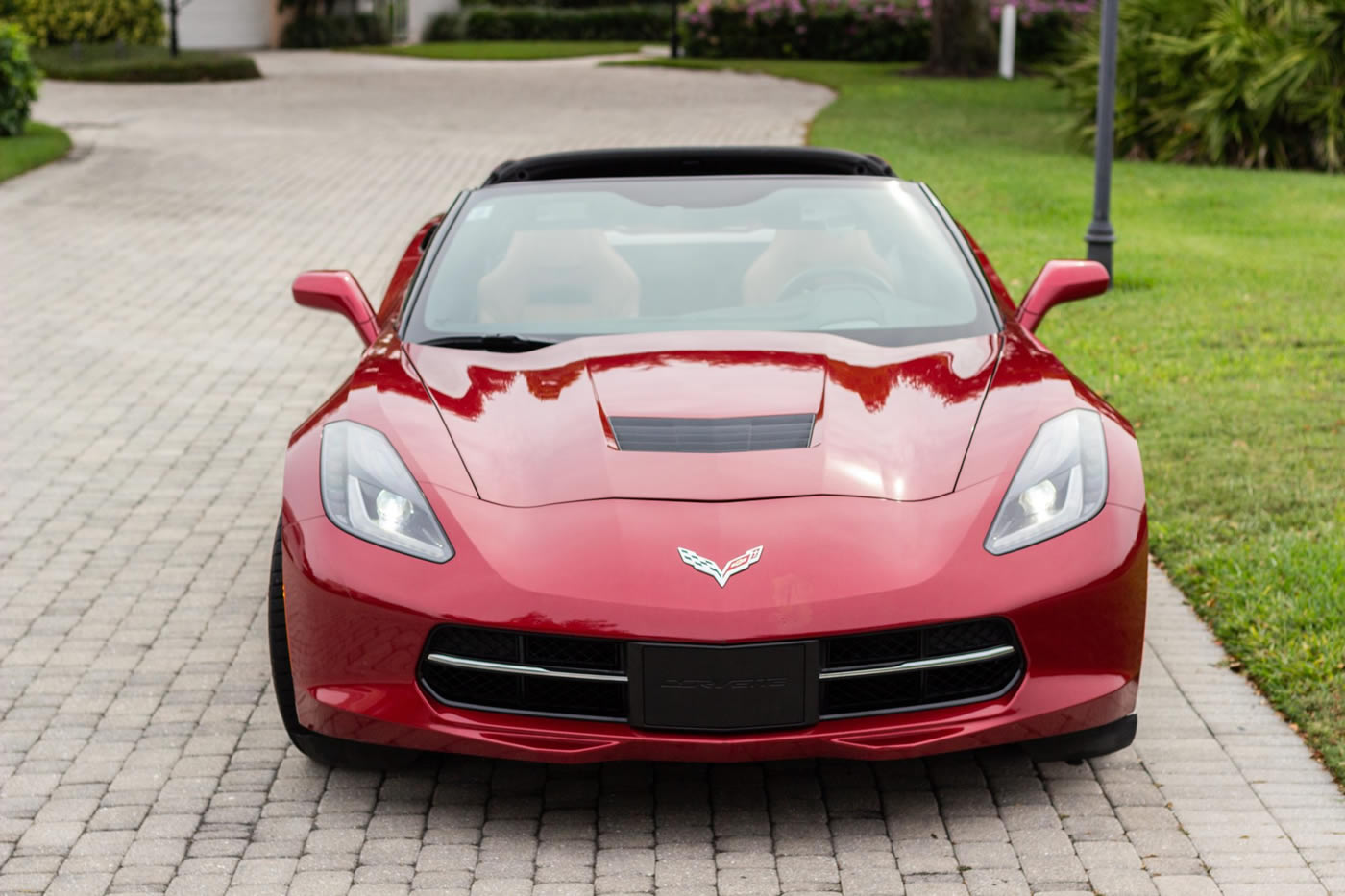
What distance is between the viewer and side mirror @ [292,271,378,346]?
4.91 m

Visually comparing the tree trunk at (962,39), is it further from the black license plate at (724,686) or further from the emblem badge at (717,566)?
the black license plate at (724,686)

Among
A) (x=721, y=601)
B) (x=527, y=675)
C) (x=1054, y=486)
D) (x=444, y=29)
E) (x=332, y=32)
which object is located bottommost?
(x=527, y=675)

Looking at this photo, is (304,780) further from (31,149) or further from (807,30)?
(807,30)

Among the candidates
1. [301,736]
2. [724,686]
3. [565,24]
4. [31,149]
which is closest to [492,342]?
[301,736]

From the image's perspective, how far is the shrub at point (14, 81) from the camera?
17938 mm

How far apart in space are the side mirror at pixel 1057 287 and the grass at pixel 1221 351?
1083mm

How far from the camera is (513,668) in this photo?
3395mm

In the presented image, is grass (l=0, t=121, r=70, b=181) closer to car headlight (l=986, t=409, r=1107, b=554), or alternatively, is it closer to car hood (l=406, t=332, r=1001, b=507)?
car hood (l=406, t=332, r=1001, b=507)

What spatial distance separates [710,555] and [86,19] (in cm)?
3262

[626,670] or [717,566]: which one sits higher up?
[717,566]

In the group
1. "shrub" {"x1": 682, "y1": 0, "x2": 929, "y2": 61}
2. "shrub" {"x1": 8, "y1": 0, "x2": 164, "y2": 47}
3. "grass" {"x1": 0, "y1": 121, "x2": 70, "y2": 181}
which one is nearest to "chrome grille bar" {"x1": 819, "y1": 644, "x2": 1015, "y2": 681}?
"grass" {"x1": 0, "y1": 121, "x2": 70, "y2": 181}

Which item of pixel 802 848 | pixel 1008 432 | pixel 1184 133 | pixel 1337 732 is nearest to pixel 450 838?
pixel 802 848

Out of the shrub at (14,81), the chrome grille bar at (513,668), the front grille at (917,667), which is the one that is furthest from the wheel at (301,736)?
the shrub at (14,81)

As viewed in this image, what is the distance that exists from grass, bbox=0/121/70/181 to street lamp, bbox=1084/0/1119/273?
445 inches
